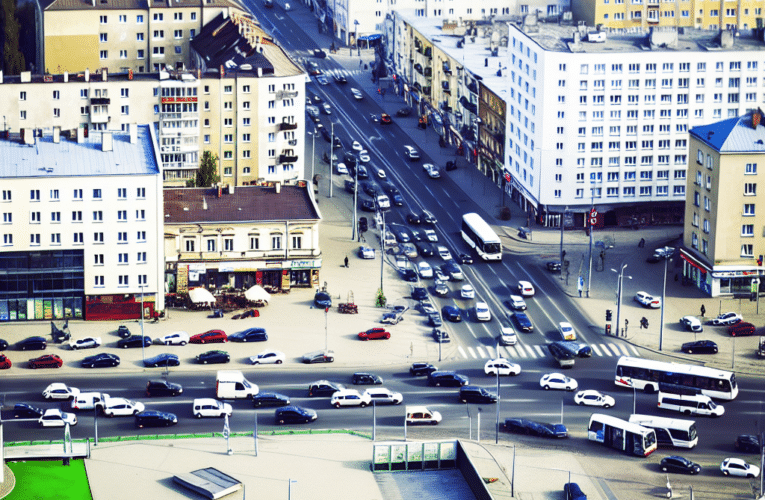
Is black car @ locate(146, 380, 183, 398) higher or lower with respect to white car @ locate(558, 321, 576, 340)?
lower

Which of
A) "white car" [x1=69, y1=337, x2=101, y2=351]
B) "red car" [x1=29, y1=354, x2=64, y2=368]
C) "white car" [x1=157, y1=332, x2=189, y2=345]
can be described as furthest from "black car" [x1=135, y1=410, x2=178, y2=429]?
"white car" [x1=69, y1=337, x2=101, y2=351]

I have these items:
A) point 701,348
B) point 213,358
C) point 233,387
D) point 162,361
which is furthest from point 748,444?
point 162,361

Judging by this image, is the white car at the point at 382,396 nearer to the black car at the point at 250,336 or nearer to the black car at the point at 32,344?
the black car at the point at 250,336

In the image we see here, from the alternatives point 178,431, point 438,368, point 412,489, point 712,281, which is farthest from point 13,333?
point 712,281

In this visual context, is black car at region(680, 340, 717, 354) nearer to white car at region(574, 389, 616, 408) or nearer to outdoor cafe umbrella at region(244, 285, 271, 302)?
white car at region(574, 389, 616, 408)

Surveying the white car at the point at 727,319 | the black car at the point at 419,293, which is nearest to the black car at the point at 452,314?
the black car at the point at 419,293

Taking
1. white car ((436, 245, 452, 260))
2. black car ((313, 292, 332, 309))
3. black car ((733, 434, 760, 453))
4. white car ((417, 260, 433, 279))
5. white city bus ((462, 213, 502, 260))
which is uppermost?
white city bus ((462, 213, 502, 260))
